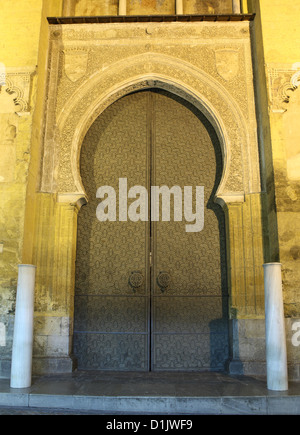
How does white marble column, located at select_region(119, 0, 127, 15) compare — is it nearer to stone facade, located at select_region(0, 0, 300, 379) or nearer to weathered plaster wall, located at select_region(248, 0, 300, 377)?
stone facade, located at select_region(0, 0, 300, 379)

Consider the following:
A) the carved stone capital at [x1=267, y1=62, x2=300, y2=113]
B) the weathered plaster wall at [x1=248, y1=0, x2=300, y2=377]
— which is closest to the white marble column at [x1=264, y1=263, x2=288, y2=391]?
the weathered plaster wall at [x1=248, y1=0, x2=300, y2=377]

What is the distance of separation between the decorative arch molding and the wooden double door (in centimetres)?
26

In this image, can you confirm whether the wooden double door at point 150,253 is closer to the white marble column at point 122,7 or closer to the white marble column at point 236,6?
the white marble column at point 122,7

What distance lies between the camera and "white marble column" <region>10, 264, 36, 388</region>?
13.1 ft

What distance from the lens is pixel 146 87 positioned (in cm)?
579

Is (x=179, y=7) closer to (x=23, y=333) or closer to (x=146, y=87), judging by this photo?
(x=146, y=87)

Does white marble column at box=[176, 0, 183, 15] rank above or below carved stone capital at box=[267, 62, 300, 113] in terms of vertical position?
above

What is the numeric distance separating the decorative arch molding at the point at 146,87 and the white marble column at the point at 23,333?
1.31 metres

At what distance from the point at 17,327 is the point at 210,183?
2982 mm

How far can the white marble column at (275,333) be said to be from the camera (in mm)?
3867

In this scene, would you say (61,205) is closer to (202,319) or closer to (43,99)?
(43,99)

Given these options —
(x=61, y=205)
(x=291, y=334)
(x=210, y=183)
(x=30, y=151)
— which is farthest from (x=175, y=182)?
(x=291, y=334)

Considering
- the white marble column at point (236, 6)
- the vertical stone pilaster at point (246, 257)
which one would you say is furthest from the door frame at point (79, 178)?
the white marble column at point (236, 6)

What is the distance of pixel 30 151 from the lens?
500cm
